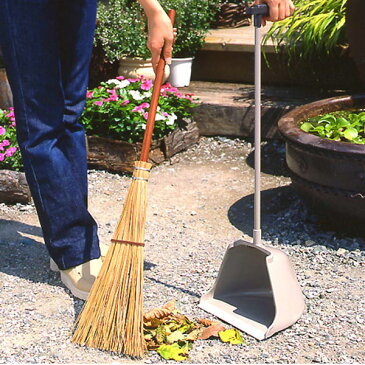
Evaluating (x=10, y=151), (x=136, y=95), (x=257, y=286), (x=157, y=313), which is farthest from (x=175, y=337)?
(x=136, y=95)

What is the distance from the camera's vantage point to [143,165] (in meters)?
2.73

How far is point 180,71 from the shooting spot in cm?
574

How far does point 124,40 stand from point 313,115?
2069 mm

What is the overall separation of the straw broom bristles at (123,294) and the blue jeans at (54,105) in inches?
15.4

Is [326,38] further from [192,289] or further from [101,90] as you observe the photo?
[192,289]

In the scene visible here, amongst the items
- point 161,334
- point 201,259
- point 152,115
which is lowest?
point 201,259

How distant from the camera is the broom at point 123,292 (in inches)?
105

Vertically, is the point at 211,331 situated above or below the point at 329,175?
below

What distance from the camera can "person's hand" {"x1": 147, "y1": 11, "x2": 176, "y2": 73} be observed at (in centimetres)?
269

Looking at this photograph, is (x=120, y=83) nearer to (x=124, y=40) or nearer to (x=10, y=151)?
(x=124, y=40)

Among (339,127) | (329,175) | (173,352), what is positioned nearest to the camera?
(173,352)

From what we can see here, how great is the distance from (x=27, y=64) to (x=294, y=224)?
68.5 inches

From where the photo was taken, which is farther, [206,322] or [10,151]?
[10,151]

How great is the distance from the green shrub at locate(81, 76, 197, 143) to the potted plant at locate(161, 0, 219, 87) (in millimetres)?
478
